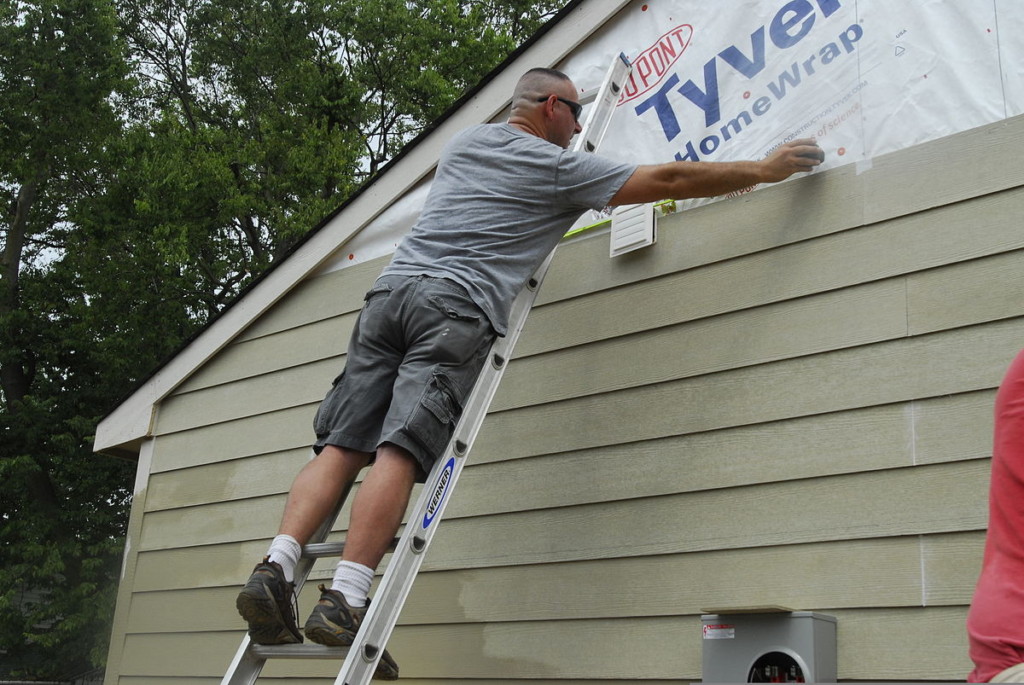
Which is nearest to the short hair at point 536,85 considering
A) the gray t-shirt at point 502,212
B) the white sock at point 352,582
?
the gray t-shirt at point 502,212

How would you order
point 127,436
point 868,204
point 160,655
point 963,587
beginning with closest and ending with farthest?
1. point 963,587
2. point 868,204
3. point 160,655
4. point 127,436

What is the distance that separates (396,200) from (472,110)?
0.53 metres

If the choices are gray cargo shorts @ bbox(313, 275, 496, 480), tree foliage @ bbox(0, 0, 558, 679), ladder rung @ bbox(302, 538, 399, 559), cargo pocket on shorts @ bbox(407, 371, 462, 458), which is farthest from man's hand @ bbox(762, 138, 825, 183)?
tree foliage @ bbox(0, 0, 558, 679)

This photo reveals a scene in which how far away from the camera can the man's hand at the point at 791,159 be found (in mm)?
3074

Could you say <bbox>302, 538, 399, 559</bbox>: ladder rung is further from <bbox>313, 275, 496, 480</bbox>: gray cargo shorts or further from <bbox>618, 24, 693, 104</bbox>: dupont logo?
<bbox>618, 24, 693, 104</bbox>: dupont logo

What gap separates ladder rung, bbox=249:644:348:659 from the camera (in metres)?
2.54

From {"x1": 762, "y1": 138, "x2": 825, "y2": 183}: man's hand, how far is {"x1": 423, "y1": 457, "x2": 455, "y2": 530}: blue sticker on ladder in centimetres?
121

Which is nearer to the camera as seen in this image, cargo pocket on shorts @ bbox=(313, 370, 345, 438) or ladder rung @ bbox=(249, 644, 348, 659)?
ladder rung @ bbox=(249, 644, 348, 659)

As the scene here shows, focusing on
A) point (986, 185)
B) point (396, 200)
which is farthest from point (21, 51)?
point (986, 185)

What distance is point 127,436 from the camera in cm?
535

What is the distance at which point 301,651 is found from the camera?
2578 mm

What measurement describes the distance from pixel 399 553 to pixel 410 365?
50 cm

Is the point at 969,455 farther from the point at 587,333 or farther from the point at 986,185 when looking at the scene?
the point at 587,333

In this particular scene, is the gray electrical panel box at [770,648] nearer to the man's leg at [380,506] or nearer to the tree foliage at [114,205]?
the man's leg at [380,506]
